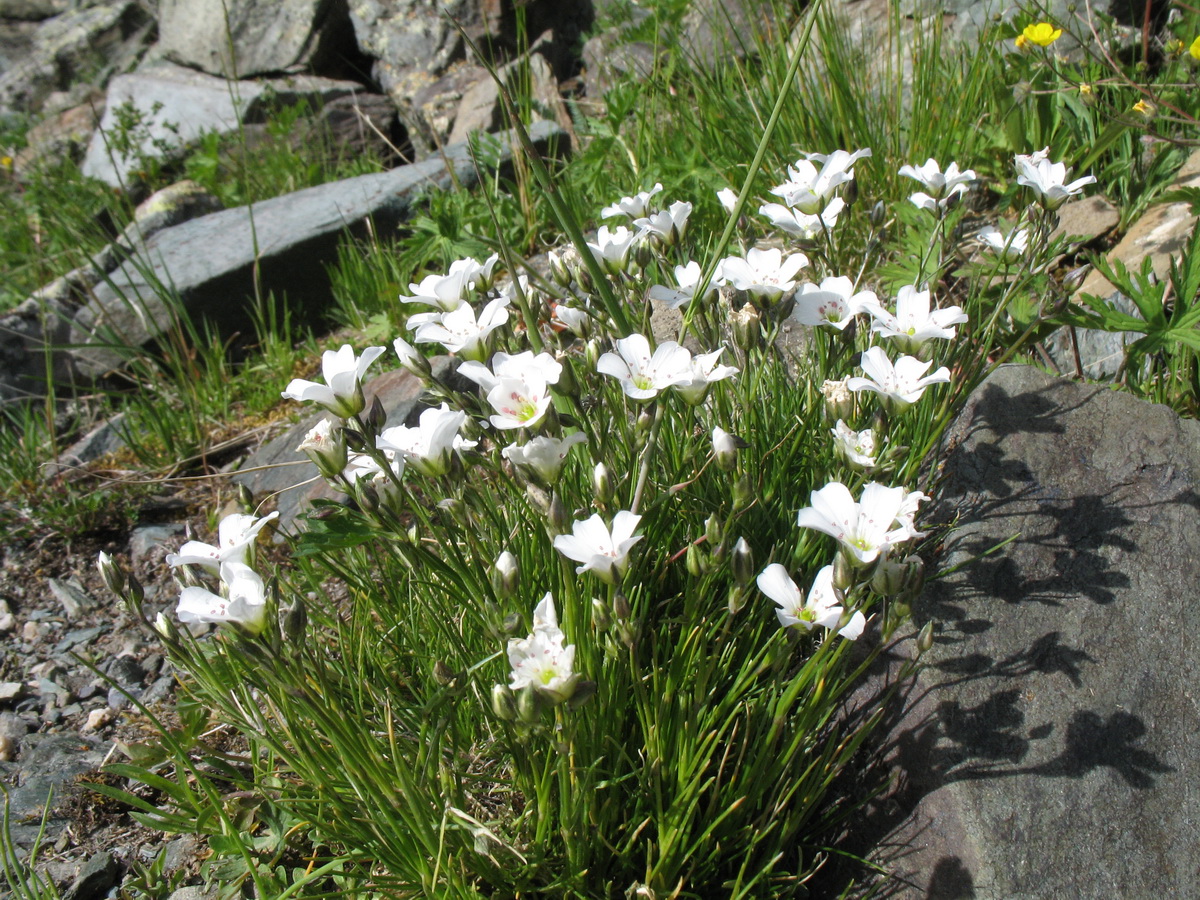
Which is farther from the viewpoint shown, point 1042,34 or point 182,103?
point 182,103

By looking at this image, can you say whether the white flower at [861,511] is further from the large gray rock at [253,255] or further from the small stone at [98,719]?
the large gray rock at [253,255]

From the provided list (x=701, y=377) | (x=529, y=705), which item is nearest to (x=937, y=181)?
(x=701, y=377)

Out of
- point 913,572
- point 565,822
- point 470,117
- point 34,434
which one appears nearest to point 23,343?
point 34,434

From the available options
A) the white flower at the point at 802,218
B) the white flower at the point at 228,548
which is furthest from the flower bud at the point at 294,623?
the white flower at the point at 802,218

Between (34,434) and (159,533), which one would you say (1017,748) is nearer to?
(159,533)

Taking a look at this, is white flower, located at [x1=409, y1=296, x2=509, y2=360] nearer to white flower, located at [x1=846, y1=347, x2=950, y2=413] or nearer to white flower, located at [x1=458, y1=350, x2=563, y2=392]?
white flower, located at [x1=458, y1=350, x2=563, y2=392]

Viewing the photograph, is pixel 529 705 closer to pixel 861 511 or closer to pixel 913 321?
pixel 861 511
